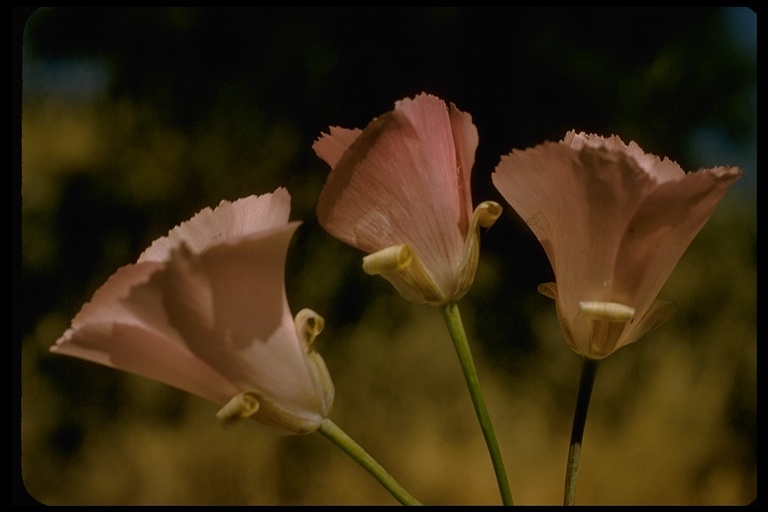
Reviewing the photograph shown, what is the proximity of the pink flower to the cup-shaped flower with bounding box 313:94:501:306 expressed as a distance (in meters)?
0.02

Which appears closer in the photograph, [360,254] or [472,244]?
[472,244]

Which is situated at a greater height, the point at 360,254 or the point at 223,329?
the point at 223,329

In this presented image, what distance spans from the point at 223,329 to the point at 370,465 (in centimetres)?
5

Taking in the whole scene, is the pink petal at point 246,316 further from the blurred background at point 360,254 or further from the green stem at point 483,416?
the blurred background at point 360,254

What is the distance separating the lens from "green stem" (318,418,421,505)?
7.6 inches

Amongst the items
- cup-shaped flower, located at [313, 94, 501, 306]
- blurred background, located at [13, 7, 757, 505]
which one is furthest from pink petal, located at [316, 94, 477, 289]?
blurred background, located at [13, 7, 757, 505]

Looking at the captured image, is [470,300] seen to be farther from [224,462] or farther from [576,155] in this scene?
[576,155]

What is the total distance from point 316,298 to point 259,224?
0.67 m

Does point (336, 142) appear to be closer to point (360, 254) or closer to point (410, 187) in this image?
point (410, 187)

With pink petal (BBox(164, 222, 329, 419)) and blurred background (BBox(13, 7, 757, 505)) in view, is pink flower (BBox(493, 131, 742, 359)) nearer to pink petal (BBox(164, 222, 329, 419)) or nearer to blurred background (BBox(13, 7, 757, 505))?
pink petal (BBox(164, 222, 329, 419))

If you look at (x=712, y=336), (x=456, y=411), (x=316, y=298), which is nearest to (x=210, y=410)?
(x=316, y=298)

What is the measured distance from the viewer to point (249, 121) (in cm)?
88

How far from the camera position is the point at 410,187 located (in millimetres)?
221

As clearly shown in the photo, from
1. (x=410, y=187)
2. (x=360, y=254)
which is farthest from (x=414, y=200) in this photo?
(x=360, y=254)
